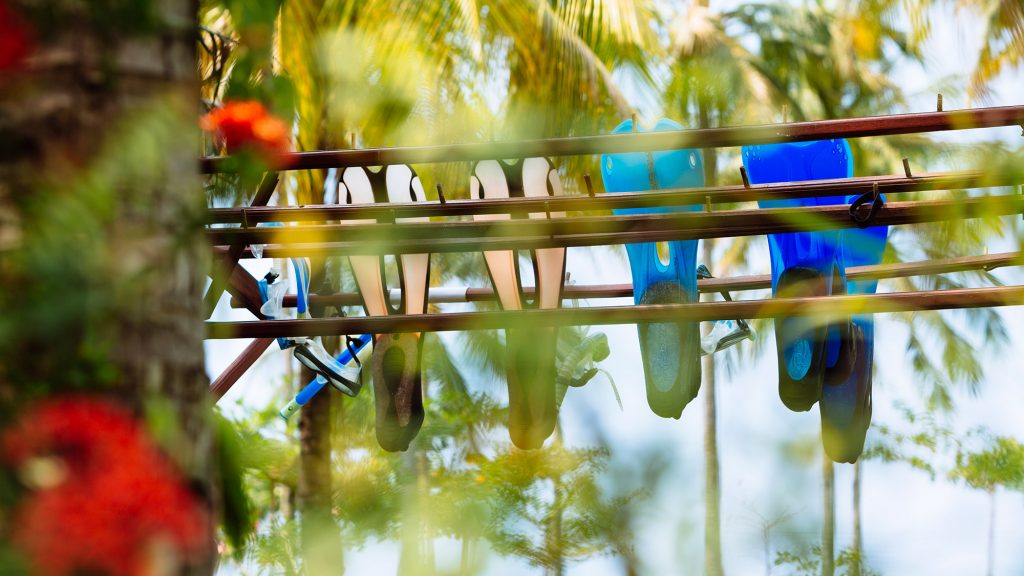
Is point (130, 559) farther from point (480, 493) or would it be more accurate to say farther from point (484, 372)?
point (484, 372)

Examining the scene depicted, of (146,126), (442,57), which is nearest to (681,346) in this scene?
(146,126)

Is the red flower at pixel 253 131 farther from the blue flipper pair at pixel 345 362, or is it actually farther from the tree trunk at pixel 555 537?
the tree trunk at pixel 555 537

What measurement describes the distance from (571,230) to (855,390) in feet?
5.18

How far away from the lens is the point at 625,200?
2.86 metres

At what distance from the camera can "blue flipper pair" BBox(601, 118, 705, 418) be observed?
3607 mm

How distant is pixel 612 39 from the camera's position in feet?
25.1

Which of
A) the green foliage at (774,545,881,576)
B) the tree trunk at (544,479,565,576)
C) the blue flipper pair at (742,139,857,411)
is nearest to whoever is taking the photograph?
the blue flipper pair at (742,139,857,411)

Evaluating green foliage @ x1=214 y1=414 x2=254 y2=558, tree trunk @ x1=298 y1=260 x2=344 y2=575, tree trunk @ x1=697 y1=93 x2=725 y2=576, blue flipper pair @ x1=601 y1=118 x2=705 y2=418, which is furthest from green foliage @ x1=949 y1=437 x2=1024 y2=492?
green foliage @ x1=214 y1=414 x2=254 y2=558

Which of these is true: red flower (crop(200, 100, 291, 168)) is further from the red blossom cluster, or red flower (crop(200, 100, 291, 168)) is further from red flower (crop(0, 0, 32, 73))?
the red blossom cluster

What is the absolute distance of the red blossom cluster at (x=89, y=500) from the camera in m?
0.96

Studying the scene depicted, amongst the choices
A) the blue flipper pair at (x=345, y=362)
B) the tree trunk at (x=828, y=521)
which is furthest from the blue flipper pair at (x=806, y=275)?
the tree trunk at (x=828, y=521)

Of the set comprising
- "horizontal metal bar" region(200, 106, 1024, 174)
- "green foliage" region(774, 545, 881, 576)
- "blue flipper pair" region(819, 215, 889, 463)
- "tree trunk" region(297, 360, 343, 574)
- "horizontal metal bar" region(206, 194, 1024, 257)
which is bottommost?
"green foliage" region(774, 545, 881, 576)

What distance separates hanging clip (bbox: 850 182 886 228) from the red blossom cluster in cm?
214

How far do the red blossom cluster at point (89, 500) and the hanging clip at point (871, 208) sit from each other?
2139mm
